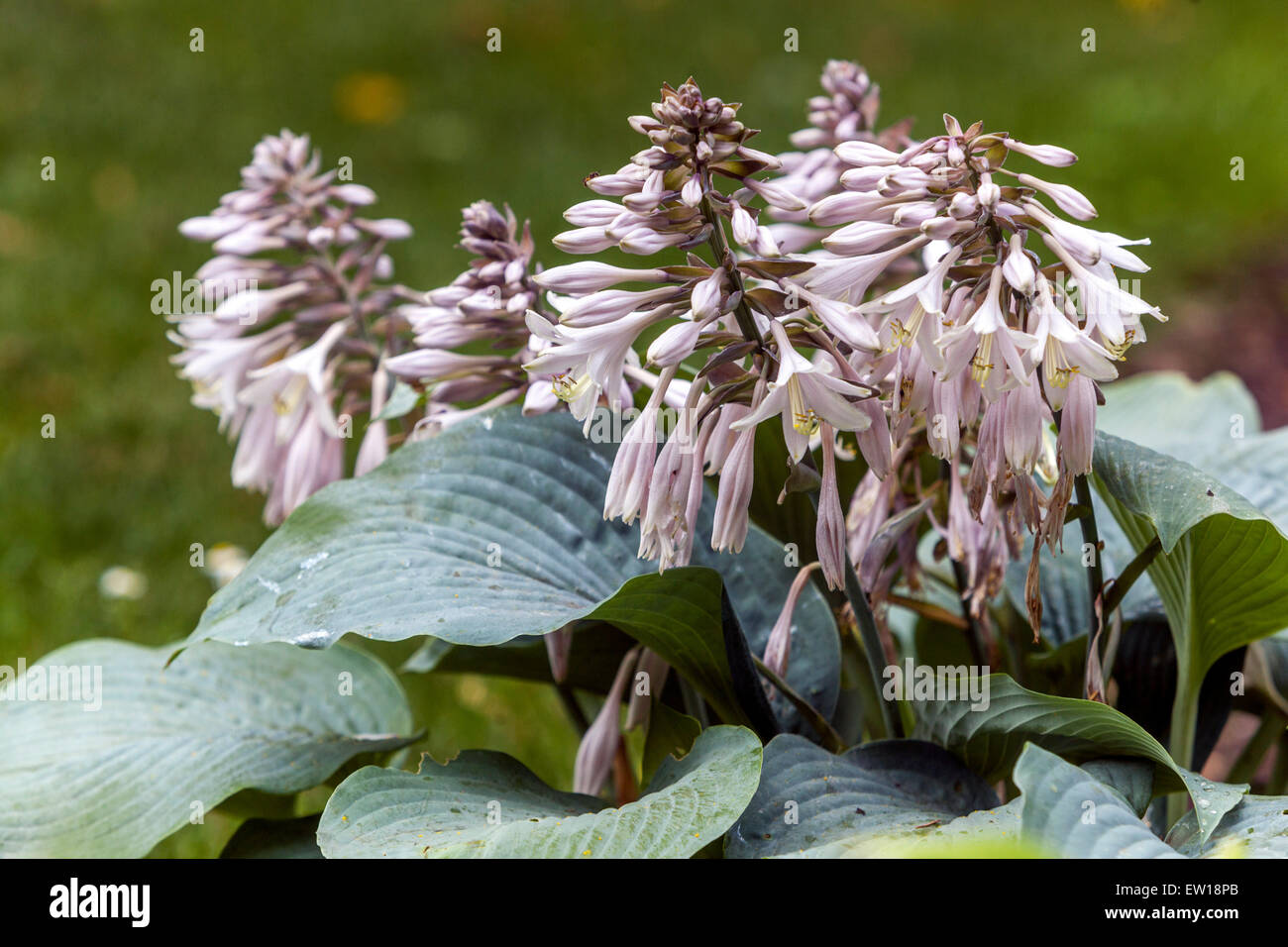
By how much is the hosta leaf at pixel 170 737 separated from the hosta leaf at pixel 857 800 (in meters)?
0.66

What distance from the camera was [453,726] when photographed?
8.90ft

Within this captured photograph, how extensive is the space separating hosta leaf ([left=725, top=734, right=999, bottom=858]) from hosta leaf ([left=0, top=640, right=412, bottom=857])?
660 millimetres

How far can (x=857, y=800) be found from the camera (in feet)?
4.65

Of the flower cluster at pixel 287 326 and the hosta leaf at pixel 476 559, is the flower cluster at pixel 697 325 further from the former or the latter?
the flower cluster at pixel 287 326

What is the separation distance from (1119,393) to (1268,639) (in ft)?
2.17

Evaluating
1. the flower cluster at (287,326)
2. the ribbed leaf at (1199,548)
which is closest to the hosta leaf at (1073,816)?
the ribbed leaf at (1199,548)

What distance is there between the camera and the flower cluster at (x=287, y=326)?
1.87 metres

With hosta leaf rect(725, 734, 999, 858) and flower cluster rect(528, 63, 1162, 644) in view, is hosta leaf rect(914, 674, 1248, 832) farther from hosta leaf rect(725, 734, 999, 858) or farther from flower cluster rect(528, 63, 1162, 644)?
flower cluster rect(528, 63, 1162, 644)

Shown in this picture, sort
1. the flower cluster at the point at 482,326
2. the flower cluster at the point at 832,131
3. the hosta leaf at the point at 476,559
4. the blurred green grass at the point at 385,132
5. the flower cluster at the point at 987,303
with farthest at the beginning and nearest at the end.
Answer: the blurred green grass at the point at 385,132, the flower cluster at the point at 832,131, the flower cluster at the point at 482,326, the hosta leaf at the point at 476,559, the flower cluster at the point at 987,303

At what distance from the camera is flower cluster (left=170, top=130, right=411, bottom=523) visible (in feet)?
6.14

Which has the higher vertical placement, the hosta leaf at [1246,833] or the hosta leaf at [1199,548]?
the hosta leaf at [1199,548]
